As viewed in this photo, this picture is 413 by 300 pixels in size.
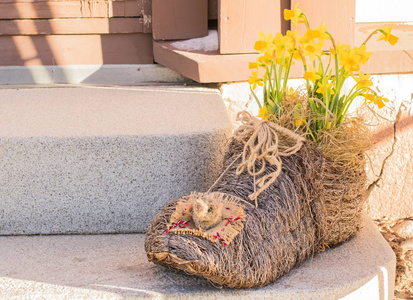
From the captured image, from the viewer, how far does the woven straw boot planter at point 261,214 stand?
1.14 m

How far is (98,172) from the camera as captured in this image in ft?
A: 5.18

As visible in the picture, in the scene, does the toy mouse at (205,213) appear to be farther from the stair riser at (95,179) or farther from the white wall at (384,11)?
the white wall at (384,11)

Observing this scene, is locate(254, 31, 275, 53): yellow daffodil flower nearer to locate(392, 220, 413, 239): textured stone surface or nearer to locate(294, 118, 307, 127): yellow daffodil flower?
locate(294, 118, 307, 127): yellow daffodil flower

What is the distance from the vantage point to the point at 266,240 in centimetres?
123

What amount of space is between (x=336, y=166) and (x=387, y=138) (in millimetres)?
936

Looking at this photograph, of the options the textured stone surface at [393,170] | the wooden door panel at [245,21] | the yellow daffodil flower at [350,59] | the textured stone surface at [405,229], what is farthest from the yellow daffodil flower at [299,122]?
the textured stone surface at [405,229]

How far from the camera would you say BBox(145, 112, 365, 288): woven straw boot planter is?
114cm

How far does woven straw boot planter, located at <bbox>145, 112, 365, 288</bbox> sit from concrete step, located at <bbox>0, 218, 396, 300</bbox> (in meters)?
0.04

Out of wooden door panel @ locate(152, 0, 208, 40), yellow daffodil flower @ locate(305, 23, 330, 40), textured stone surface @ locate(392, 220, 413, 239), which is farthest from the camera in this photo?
wooden door panel @ locate(152, 0, 208, 40)

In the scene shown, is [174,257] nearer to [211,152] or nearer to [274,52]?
[211,152]

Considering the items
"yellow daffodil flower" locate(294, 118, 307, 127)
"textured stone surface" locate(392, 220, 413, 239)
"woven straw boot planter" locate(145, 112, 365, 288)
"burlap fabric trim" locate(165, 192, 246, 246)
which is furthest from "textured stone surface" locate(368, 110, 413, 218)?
"burlap fabric trim" locate(165, 192, 246, 246)

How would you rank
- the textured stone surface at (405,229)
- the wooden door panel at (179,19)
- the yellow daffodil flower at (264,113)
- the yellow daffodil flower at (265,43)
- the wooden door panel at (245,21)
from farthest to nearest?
the wooden door panel at (179,19) → the textured stone surface at (405,229) → the wooden door panel at (245,21) → the yellow daffodil flower at (264,113) → the yellow daffodil flower at (265,43)

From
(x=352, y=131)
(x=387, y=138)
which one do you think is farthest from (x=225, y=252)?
(x=387, y=138)

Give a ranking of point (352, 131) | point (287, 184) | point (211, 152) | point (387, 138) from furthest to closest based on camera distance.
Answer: point (387, 138)
point (211, 152)
point (352, 131)
point (287, 184)
